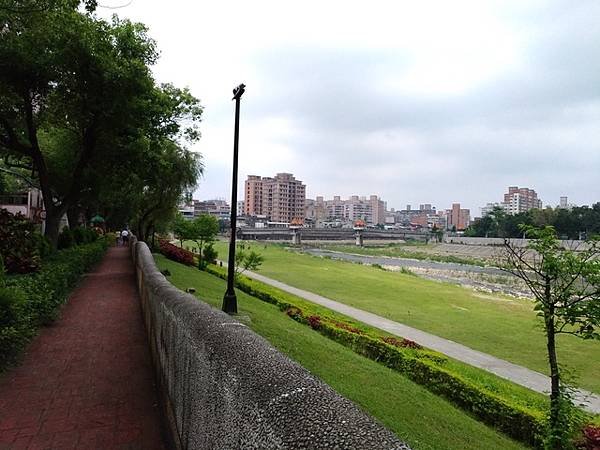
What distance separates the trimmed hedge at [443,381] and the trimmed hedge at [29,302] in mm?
7515

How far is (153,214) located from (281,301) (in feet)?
55.7

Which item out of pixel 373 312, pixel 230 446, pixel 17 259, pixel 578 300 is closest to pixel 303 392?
pixel 230 446

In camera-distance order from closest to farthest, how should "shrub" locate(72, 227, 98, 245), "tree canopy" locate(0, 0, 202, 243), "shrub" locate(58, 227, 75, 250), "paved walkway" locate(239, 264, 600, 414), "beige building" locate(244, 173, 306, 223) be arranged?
"paved walkway" locate(239, 264, 600, 414) < "tree canopy" locate(0, 0, 202, 243) < "shrub" locate(58, 227, 75, 250) < "shrub" locate(72, 227, 98, 245) < "beige building" locate(244, 173, 306, 223)

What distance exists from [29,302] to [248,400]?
701 centimetres

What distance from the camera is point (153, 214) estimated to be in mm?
32344

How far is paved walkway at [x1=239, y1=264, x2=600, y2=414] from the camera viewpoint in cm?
1088

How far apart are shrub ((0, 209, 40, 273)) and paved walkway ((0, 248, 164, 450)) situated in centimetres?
196

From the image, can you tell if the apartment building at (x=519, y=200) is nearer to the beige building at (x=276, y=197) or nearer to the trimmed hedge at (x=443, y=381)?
the beige building at (x=276, y=197)

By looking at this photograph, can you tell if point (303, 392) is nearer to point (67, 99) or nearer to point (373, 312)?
point (67, 99)

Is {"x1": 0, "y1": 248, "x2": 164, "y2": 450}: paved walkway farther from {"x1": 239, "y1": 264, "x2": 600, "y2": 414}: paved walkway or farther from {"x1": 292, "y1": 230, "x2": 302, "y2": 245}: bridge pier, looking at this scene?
{"x1": 292, "y1": 230, "x2": 302, "y2": 245}: bridge pier

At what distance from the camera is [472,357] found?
14.5 metres

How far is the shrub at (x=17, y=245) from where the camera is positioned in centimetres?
1055

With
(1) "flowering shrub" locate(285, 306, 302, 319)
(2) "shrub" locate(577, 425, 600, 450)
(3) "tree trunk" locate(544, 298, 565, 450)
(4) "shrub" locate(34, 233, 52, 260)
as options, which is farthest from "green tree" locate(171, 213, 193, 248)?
(2) "shrub" locate(577, 425, 600, 450)

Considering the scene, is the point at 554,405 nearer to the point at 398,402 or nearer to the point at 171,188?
the point at 398,402
